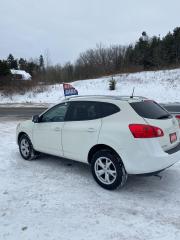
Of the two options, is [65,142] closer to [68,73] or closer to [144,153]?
[144,153]

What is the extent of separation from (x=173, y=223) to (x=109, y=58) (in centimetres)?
5325

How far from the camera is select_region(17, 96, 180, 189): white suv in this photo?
14.2 feet

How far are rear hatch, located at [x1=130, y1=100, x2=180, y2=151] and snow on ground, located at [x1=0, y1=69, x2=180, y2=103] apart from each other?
2062 centimetres

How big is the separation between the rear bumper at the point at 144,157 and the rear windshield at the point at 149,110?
52 centimetres

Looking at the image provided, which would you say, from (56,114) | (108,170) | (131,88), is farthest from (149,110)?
(131,88)

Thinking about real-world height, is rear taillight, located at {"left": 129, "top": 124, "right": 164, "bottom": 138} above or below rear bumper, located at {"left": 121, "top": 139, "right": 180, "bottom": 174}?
above

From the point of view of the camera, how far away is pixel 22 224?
12.1 ft

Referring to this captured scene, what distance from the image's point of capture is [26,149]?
6.66 m

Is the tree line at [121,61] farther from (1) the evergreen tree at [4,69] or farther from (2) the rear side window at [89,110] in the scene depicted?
(2) the rear side window at [89,110]

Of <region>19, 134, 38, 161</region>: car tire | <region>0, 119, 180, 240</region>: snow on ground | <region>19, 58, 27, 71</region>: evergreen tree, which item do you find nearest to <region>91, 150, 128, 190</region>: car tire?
<region>0, 119, 180, 240</region>: snow on ground

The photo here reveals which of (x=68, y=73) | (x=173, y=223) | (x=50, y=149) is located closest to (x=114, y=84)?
(x=68, y=73)

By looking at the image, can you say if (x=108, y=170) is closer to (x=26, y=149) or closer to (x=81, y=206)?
(x=81, y=206)

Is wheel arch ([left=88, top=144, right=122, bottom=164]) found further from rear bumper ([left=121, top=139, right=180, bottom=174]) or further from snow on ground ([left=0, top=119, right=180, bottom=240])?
snow on ground ([left=0, top=119, right=180, bottom=240])

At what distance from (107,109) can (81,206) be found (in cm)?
178
